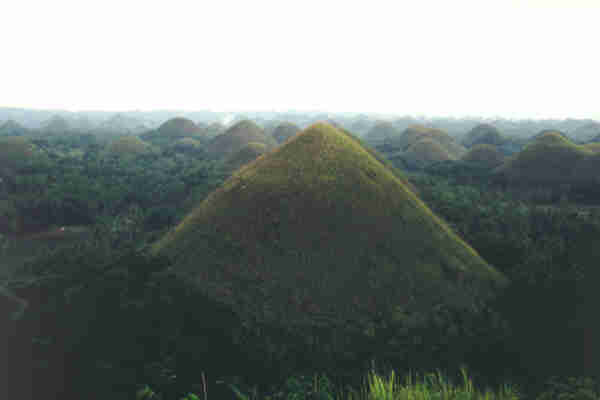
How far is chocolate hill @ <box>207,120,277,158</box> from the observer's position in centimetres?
4341

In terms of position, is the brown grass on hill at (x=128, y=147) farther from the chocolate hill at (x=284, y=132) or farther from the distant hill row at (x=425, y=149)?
the chocolate hill at (x=284, y=132)

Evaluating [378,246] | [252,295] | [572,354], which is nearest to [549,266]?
[572,354]

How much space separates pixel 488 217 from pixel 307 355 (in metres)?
12.4

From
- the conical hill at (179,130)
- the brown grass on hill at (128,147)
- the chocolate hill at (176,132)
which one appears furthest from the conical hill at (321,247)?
the conical hill at (179,130)

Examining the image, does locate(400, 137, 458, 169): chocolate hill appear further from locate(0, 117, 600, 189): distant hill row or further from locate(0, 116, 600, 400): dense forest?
locate(0, 116, 600, 400): dense forest

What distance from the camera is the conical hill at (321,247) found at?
10.1m

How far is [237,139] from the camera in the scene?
146 ft

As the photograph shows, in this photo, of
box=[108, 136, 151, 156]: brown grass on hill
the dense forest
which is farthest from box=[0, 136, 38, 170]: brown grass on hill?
the dense forest

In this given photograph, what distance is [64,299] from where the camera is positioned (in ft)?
28.3

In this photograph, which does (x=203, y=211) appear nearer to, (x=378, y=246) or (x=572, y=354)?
(x=378, y=246)

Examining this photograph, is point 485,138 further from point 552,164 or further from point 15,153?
point 15,153

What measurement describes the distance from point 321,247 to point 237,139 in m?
35.4

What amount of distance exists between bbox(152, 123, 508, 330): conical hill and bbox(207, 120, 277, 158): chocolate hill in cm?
2984

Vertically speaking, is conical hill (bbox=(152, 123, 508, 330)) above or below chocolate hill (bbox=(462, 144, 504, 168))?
below
